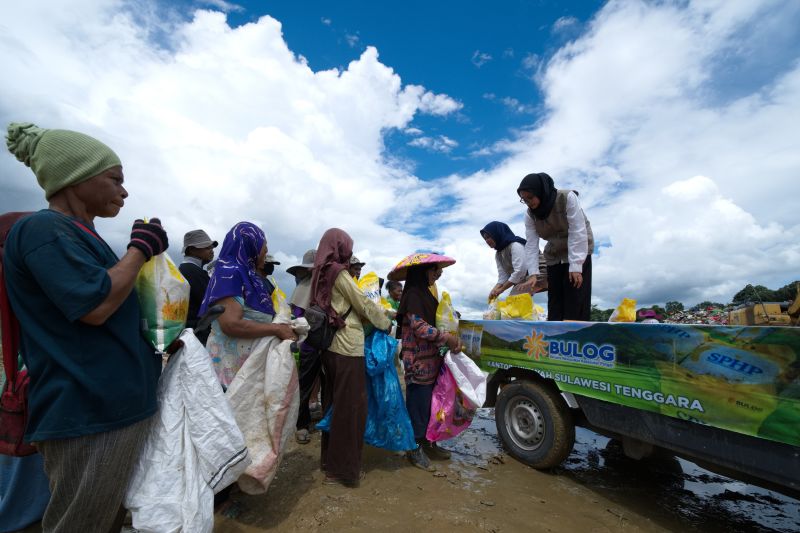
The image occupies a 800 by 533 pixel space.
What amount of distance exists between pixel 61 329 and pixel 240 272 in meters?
1.20

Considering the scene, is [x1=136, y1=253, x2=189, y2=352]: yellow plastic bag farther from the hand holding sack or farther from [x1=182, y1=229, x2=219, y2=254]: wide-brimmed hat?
[x1=182, y1=229, x2=219, y2=254]: wide-brimmed hat

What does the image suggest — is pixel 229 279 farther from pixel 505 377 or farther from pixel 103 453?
pixel 505 377

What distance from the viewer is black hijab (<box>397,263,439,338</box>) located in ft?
11.8

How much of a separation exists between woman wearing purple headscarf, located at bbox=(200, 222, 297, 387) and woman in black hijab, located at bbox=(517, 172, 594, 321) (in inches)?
108

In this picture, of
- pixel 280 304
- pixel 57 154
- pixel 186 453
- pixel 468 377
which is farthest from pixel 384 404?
pixel 57 154

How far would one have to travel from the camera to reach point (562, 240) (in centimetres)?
401

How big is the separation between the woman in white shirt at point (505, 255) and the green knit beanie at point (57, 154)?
4.20 metres

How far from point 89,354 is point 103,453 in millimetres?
380

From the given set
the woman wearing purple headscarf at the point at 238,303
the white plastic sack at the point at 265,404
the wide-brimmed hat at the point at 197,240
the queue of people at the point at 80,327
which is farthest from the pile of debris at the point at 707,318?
the wide-brimmed hat at the point at 197,240

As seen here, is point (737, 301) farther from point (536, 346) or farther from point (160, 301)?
point (160, 301)

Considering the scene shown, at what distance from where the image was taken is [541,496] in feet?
9.68

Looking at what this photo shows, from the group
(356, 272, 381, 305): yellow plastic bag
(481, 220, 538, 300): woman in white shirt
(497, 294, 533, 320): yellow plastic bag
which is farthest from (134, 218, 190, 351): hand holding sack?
(481, 220, 538, 300): woman in white shirt

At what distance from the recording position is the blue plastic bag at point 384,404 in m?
3.32

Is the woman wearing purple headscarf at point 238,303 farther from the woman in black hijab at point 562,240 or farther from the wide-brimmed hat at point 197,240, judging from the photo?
the woman in black hijab at point 562,240
